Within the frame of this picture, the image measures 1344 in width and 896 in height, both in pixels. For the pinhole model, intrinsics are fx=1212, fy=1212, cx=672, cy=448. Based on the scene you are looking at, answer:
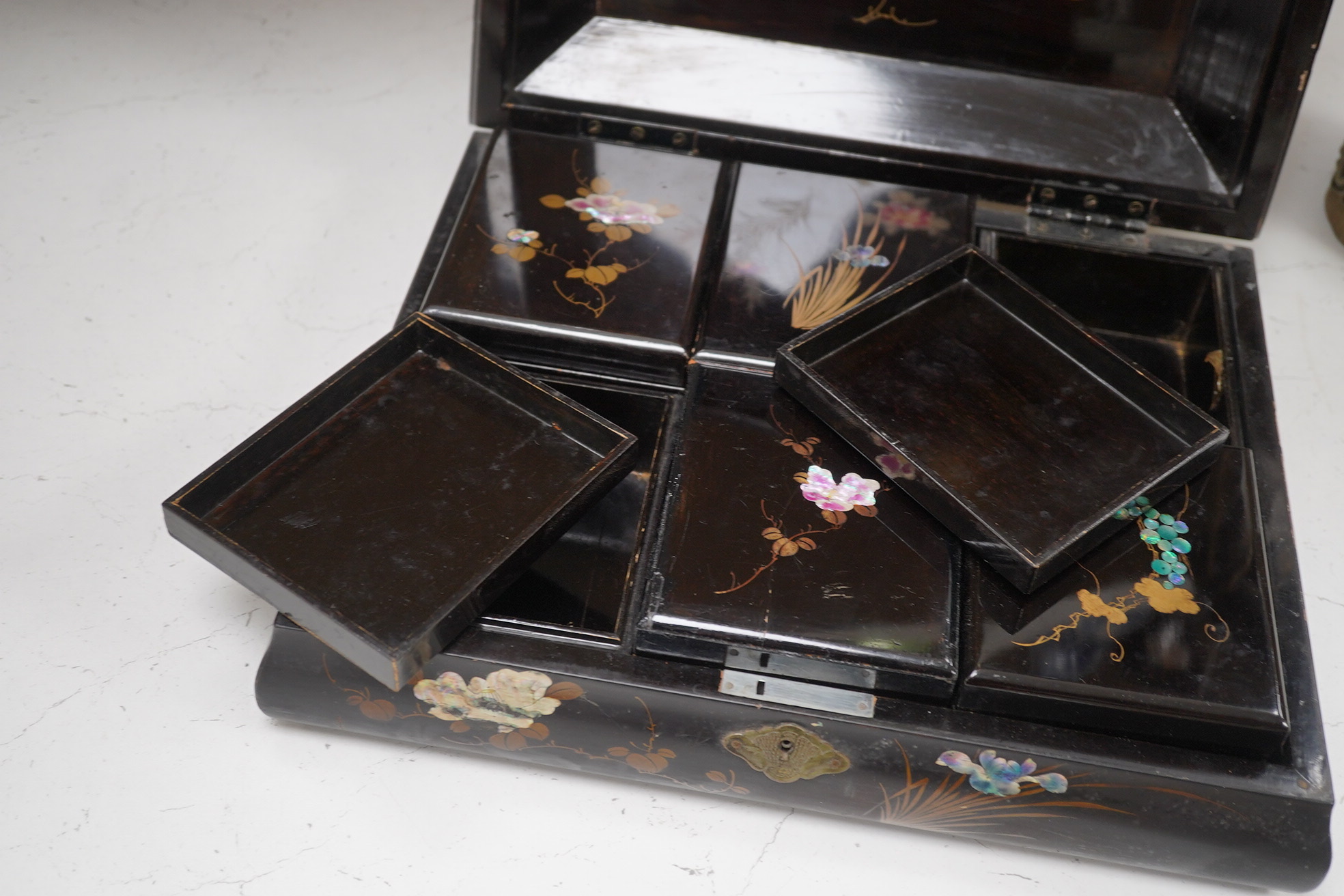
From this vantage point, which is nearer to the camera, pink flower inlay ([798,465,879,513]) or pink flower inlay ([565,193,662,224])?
pink flower inlay ([798,465,879,513])

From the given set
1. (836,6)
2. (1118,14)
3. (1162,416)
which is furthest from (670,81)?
(1162,416)

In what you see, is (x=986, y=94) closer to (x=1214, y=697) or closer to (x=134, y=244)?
(x=1214, y=697)

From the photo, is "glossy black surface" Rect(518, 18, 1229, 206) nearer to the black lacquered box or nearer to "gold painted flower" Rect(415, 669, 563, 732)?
the black lacquered box

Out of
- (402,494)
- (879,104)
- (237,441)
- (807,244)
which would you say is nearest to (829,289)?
(807,244)

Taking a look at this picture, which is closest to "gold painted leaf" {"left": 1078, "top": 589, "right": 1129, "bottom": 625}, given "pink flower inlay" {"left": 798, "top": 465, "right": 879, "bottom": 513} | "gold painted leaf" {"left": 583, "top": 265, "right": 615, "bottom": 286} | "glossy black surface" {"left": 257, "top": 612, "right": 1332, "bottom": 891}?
"glossy black surface" {"left": 257, "top": 612, "right": 1332, "bottom": 891}

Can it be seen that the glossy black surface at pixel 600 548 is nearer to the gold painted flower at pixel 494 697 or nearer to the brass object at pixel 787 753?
the gold painted flower at pixel 494 697

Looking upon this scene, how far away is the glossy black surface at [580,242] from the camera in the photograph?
4.62ft

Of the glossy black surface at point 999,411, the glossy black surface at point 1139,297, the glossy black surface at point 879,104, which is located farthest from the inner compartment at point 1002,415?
the glossy black surface at point 879,104

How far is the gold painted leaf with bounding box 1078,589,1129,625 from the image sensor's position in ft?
3.87

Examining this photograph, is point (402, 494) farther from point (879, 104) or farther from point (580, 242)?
point (879, 104)

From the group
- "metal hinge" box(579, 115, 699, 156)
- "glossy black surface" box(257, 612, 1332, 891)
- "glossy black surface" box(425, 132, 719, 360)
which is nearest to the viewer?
"glossy black surface" box(257, 612, 1332, 891)

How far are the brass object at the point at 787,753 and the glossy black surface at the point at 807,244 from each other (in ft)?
1.45

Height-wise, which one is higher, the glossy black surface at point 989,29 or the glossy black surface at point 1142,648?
the glossy black surface at point 989,29

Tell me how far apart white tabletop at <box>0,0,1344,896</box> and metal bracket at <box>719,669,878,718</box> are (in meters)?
0.17
